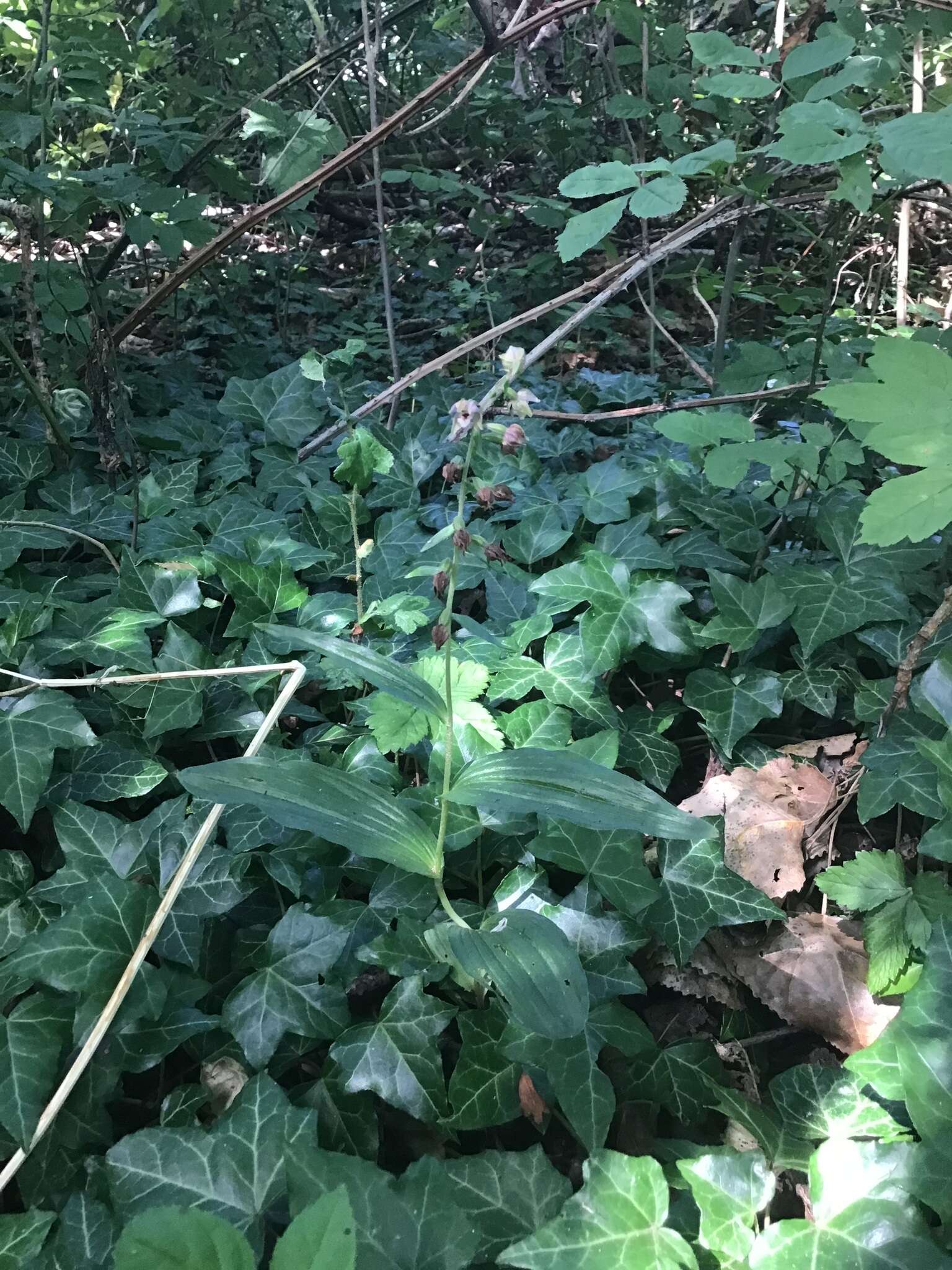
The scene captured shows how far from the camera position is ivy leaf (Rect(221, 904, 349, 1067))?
107 cm

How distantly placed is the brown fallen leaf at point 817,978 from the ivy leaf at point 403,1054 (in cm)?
48

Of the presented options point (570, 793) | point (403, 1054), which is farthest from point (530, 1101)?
point (570, 793)

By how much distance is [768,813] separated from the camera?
133 cm

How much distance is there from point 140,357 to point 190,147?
0.88 m

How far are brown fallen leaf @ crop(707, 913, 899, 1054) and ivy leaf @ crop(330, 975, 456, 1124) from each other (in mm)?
477

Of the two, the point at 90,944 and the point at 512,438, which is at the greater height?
the point at 512,438

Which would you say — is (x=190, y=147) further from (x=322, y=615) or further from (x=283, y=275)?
(x=322, y=615)

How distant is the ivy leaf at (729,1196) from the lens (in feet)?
2.88

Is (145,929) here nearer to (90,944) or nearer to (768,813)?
(90,944)

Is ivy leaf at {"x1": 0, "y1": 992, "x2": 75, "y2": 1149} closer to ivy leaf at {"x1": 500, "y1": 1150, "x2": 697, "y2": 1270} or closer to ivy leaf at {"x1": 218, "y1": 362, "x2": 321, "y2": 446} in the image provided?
ivy leaf at {"x1": 500, "y1": 1150, "x2": 697, "y2": 1270}

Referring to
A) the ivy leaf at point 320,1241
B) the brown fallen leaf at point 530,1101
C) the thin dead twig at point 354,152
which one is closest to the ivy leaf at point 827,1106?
the brown fallen leaf at point 530,1101

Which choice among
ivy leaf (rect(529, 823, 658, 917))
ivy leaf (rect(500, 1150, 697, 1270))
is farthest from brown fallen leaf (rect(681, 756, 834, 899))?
ivy leaf (rect(500, 1150, 697, 1270))

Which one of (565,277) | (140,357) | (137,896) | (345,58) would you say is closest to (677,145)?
(565,277)

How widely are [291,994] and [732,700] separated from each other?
912 mm
